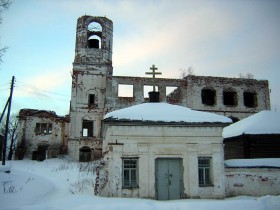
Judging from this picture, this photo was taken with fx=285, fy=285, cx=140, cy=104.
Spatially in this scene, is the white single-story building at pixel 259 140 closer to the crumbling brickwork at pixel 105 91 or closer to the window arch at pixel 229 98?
the crumbling brickwork at pixel 105 91

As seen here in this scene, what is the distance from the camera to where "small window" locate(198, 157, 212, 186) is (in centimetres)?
1206

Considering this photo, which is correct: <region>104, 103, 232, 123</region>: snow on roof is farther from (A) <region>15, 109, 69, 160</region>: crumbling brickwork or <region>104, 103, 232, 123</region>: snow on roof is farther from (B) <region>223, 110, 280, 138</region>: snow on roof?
(A) <region>15, 109, 69, 160</region>: crumbling brickwork

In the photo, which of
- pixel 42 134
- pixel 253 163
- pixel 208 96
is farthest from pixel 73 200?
pixel 208 96

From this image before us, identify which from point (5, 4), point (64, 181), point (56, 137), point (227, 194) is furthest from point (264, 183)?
point (56, 137)

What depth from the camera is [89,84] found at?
3070 centimetres

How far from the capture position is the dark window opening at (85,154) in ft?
95.4

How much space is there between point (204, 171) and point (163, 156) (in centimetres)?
192

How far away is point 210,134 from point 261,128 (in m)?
4.50

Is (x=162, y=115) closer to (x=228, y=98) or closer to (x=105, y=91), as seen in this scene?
(x=105, y=91)

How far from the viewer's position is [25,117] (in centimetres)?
2881

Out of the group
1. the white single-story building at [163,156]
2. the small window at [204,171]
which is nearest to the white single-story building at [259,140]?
the white single-story building at [163,156]

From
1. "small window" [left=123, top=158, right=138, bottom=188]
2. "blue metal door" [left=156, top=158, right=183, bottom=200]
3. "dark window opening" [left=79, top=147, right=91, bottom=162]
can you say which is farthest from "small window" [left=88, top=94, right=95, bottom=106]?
"blue metal door" [left=156, top=158, right=183, bottom=200]

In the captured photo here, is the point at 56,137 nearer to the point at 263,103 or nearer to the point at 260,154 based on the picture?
the point at 260,154

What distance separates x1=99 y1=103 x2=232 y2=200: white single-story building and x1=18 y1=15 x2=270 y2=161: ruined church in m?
17.5
